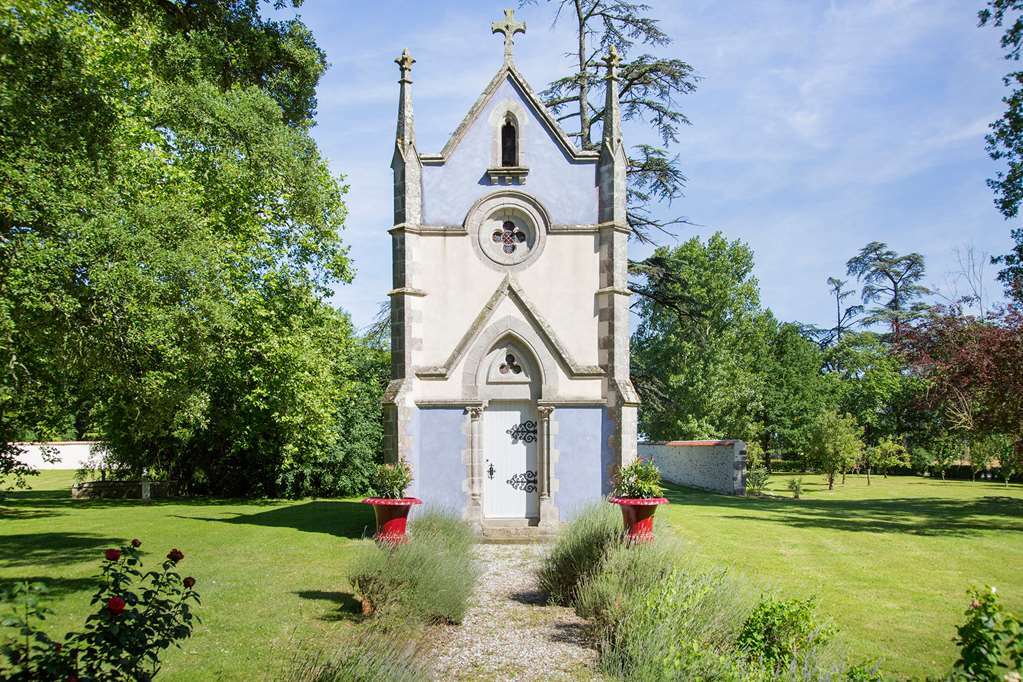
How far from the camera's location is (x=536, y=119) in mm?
16500

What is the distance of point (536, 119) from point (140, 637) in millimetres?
14061

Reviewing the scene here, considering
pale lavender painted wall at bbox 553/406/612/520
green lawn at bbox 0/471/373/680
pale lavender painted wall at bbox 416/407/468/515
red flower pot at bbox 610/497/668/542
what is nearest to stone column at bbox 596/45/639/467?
pale lavender painted wall at bbox 553/406/612/520

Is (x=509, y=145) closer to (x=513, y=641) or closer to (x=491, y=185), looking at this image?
(x=491, y=185)

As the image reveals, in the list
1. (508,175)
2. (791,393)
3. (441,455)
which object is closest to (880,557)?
(441,455)

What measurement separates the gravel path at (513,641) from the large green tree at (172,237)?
635 cm

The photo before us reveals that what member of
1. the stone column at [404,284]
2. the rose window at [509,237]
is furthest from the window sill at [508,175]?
the stone column at [404,284]

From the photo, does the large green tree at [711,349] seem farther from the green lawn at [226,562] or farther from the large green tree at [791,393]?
the green lawn at [226,562]

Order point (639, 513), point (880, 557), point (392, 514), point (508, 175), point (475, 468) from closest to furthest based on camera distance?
point (639, 513)
point (392, 514)
point (880, 557)
point (475, 468)
point (508, 175)

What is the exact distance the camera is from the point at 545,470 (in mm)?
15414

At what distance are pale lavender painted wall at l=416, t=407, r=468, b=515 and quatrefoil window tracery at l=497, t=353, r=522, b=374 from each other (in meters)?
1.23

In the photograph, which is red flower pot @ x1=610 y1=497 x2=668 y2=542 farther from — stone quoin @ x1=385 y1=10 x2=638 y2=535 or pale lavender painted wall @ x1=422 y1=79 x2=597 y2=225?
pale lavender painted wall @ x1=422 y1=79 x2=597 y2=225

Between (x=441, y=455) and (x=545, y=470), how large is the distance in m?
2.17

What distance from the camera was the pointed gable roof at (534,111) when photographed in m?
16.3


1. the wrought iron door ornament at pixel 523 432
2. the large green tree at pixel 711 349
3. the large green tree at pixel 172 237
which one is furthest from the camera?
the large green tree at pixel 711 349
